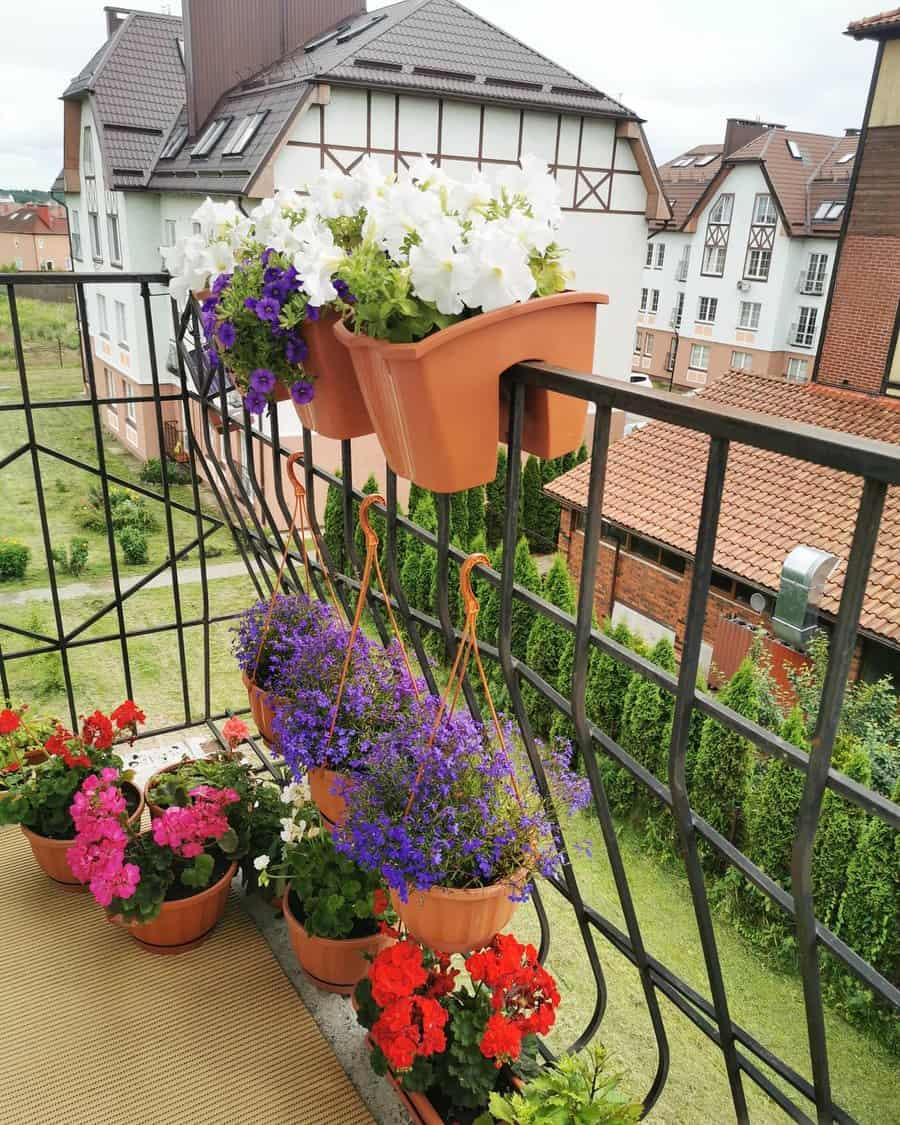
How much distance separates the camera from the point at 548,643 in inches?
242

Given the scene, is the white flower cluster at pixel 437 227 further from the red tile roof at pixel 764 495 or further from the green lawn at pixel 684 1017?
the red tile roof at pixel 764 495

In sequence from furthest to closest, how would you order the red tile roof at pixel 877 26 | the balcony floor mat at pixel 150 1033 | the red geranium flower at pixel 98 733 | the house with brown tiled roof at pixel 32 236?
the house with brown tiled roof at pixel 32 236, the red tile roof at pixel 877 26, the red geranium flower at pixel 98 733, the balcony floor mat at pixel 150 1033

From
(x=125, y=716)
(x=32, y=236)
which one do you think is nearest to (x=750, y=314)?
(x=125, y=716)

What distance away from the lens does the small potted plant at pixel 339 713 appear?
1.47 m

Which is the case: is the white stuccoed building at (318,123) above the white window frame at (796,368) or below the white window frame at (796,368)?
above

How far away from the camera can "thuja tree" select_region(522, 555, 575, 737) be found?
19.6 feet

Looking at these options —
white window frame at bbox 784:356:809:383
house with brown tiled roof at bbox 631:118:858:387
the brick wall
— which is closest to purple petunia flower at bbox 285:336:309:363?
the brick wall

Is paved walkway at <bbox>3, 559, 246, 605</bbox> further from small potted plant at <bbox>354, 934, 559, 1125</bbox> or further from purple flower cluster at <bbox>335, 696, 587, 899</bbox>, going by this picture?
purple flower cluster at <bbox>335, 696, 587, 899</bbox>

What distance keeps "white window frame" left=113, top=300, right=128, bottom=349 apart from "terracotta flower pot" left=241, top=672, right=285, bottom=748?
501 inches

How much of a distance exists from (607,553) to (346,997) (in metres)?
6.64

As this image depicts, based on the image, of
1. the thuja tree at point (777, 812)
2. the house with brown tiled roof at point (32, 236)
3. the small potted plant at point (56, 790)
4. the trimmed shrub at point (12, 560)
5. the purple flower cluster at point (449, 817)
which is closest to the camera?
the purple flower cluster at point (449, 817)

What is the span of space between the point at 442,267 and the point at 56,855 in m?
1.80

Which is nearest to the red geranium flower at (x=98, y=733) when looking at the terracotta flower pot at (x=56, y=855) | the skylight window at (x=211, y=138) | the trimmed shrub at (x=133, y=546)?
the terracotta flower pot at (x=56, y=855)

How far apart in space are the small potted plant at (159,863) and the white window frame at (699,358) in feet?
70.9
